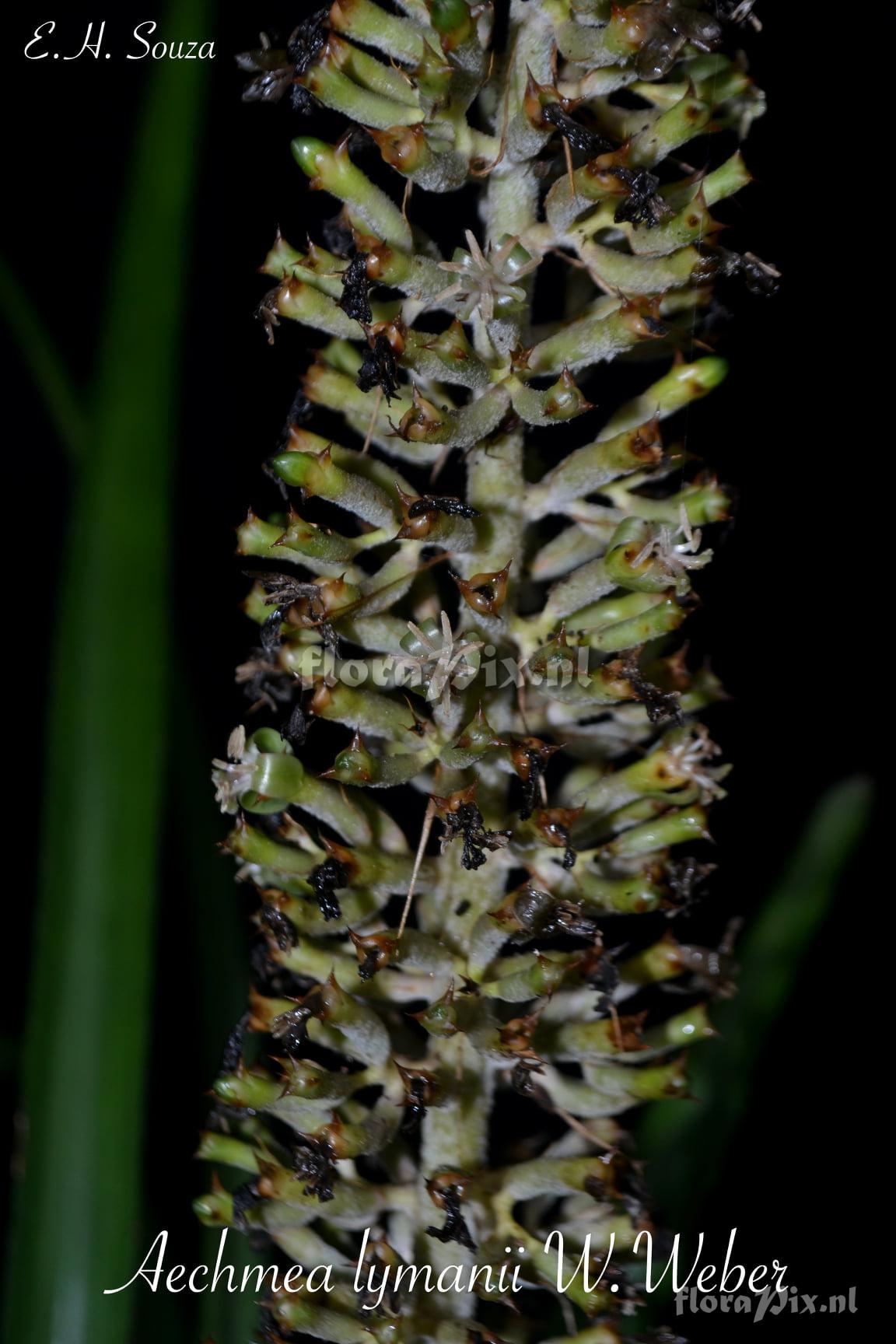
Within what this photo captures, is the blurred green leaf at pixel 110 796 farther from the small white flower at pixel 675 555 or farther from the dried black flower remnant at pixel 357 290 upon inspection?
the small white flower at pixel 675 555

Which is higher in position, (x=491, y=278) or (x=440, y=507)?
(x=491, y=278)

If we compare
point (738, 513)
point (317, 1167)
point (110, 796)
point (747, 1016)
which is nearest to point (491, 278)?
point (110, 796)

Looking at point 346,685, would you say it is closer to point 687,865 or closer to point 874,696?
point 687,865

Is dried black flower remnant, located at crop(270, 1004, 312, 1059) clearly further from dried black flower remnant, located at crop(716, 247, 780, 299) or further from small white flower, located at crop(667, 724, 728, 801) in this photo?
dried black flower remnant, located at crop(716, 247, 780, 299)

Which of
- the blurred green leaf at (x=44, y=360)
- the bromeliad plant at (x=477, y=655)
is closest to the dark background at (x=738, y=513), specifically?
the blurred green leaf at (x=44, y=360)

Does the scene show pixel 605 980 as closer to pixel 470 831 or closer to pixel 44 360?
pixel 470 831
